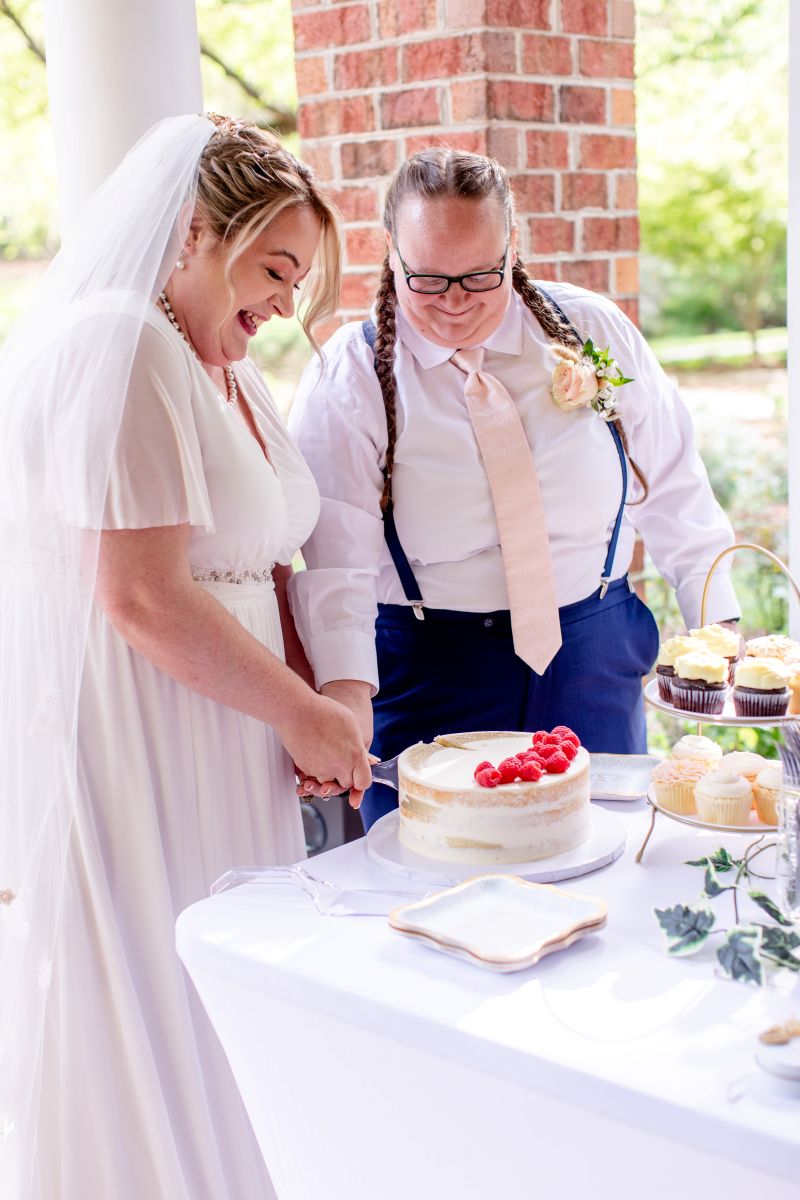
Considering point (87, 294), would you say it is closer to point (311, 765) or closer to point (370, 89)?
point (311, 765)

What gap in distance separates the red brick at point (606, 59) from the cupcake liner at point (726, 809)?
1967 millimetres

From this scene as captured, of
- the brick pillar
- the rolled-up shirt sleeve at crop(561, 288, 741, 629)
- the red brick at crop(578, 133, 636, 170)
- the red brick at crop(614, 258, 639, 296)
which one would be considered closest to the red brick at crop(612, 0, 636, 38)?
the brick pillar

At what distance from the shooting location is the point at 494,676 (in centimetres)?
221

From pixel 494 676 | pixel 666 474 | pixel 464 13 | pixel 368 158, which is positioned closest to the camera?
pixel 494 676

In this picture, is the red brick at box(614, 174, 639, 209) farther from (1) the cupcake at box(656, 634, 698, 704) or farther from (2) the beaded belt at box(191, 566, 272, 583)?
(1) the cupcake at box(656, 634, 698, 704)

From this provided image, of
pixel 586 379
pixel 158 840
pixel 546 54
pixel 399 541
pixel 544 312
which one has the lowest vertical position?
pixel 158 840

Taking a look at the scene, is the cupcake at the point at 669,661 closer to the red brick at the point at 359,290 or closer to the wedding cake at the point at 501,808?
the wedding cake at the point at 501,808

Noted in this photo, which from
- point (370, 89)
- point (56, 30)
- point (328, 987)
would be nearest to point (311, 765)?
point (328, 987)

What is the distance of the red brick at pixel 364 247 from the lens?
2852 mm

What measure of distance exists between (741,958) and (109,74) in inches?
72.7

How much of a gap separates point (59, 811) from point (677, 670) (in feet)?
2.68

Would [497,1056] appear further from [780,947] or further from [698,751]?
[698,751]

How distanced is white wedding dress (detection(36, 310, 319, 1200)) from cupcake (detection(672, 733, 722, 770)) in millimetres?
591

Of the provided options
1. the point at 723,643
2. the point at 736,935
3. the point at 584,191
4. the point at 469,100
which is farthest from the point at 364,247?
the point at 736,935
